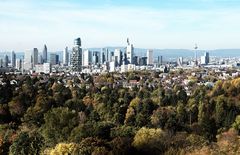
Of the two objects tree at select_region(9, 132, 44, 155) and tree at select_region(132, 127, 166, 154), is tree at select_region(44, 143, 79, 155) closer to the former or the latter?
tree at select_region(9, 132, 44, 155)

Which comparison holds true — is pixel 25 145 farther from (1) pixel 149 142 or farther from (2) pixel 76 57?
(2) pixel 76 57

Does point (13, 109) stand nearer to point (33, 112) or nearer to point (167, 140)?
point (33, 112)

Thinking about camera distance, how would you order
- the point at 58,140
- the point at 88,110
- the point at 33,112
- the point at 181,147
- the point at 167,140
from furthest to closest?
the point at 88,110 → the point at 33,112 → the point at 58,140 → the point at 167,140 → the point at 181,147

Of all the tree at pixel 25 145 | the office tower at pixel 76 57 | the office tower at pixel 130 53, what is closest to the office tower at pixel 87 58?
the office tower at pixel 130 53

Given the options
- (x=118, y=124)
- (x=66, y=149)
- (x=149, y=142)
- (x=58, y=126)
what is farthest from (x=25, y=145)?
(x=118, y=124)

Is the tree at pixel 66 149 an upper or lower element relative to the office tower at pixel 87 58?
lower

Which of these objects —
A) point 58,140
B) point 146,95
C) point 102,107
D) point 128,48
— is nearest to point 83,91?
point 146,95

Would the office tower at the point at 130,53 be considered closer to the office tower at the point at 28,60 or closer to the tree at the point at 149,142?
the office tower at the point at 28,60
